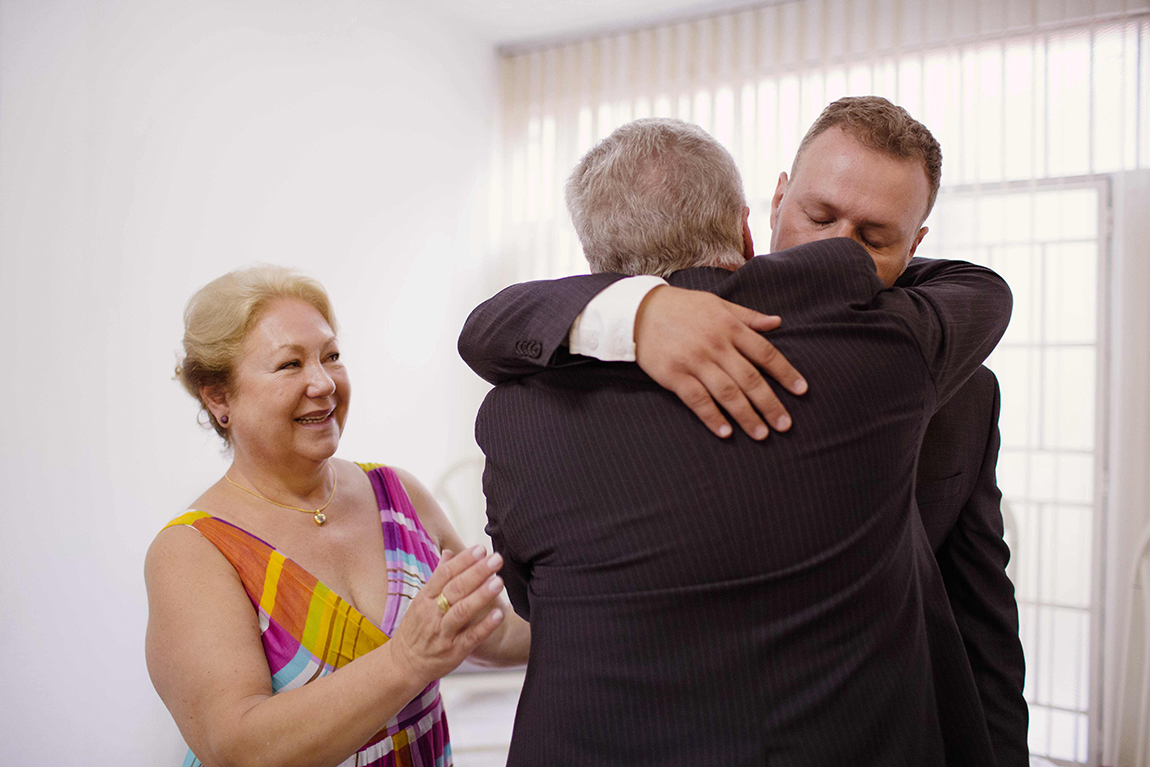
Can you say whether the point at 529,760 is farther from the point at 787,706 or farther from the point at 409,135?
the point at 409,135

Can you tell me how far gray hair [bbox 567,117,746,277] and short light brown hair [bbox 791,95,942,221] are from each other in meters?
0.39

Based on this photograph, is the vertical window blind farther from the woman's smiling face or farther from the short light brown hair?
the woman's smiling face

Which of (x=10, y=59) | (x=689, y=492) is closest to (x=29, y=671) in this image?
(x=10, y=59)

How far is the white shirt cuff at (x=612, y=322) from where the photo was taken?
2.52 ft

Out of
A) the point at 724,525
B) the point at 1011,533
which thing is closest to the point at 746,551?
the point at 724,525

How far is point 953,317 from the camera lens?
0.86 meters

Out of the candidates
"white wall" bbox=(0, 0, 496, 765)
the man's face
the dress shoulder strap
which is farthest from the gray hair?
"white wall" bbox=(0, 0, 496, 765)

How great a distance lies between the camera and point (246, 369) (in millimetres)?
1428

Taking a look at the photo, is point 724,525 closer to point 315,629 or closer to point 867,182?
point 867,182

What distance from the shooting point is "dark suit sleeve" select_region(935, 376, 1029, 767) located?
1036 mm

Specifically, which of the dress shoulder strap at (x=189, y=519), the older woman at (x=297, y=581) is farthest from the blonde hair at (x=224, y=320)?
the dress shoulder strap at (x=189, y=519)

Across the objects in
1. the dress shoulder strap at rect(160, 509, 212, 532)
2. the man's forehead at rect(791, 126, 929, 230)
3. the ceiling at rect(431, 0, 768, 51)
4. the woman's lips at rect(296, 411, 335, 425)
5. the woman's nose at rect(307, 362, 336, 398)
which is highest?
the ceiling at rect(431, 0, 768, 51)

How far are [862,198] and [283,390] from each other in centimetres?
109

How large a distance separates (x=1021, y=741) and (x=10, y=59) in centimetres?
285
